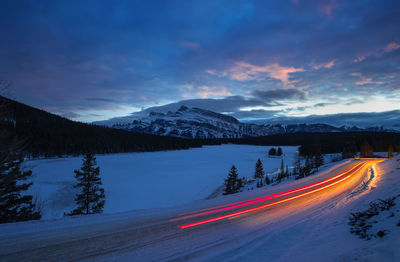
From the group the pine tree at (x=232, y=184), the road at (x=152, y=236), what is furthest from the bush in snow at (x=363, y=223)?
the pine tree at (x=232, y=184)

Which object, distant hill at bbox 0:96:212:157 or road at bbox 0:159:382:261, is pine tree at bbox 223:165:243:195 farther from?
distant hill at bbox 0:96:212:157

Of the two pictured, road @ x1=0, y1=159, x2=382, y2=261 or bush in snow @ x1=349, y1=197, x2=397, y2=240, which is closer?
road @ x1=0, y1=159, x2=382, y2=261

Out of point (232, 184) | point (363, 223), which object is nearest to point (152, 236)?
point (363, 223)

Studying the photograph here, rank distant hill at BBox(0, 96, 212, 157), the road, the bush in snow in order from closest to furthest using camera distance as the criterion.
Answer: the road, the bush in snow, distant hill at BBox(0, 96, 212, 157)

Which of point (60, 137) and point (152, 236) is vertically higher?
point (60, 137)

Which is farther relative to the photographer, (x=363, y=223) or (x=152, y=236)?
(x=363, y=223)

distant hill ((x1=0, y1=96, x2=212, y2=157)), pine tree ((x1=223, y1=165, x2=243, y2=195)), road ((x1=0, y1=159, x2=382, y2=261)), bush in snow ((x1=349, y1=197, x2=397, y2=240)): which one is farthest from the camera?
distant hill ((x1=0, y1=96, x2=212, y2=157))

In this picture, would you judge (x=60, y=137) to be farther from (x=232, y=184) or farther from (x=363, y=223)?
(x=363, y=223)

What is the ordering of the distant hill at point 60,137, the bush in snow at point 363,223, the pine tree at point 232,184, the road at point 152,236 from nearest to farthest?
the road at point 152,236 < the bush in snow at point 363,223 < the pine tree at point 232,184 < the distant hill at point 60,137

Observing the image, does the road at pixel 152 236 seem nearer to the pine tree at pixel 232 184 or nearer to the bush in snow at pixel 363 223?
the bush in snow at pixel 363 223

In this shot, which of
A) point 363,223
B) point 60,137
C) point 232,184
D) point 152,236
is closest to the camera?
point 152,236

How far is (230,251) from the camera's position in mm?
4824

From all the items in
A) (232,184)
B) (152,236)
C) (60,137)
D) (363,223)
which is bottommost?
(232,184)

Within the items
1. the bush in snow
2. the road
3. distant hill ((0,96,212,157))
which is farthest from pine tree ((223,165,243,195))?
distant hill ((0,96,212,157))
